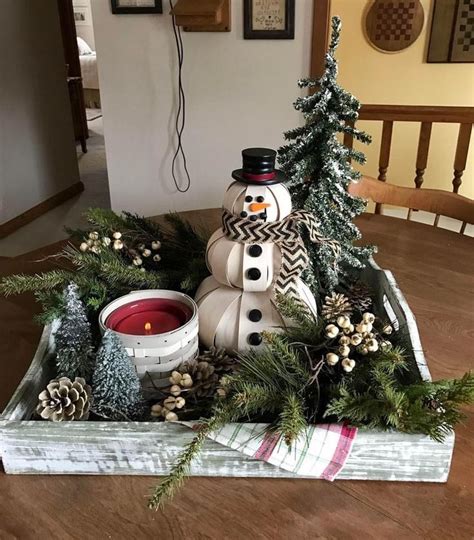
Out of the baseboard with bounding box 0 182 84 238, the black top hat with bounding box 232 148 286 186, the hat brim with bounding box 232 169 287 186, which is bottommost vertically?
the baseboard with bounding box 0 182 84 238

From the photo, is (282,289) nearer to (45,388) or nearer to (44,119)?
(45,388)

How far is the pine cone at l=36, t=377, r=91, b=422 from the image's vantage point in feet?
2.23

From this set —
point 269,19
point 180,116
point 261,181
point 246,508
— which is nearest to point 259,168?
point 261,181

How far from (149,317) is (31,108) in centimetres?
327

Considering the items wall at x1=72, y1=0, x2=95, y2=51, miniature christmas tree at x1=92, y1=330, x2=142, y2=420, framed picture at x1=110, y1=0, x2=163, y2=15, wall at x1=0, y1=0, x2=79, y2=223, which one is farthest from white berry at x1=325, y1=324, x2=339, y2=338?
wall at x1=72, y1=0, x2=95, y2=51

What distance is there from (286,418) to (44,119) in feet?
11.9

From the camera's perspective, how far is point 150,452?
0.65 metres

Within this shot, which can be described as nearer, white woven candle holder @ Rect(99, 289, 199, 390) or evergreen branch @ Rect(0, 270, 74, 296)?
white woven candle holder @ Rect(99, 289, 199, 390)

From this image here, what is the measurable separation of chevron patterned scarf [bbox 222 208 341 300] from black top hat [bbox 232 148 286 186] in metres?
0.06

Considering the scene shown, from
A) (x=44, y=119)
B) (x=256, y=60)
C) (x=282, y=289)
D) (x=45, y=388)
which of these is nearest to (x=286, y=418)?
(x=282, y=289)

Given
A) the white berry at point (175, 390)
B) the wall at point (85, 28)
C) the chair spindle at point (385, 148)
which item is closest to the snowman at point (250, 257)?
the white berry at point (175, 390)

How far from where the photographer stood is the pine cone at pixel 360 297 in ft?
2.91

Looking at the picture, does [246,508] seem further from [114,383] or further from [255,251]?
[255,251]

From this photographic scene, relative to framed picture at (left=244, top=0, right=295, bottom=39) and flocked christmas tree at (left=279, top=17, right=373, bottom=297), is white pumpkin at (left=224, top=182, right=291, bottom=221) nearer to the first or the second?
flocked christmas tree at (left=279, top=17, right=373, bottom=297)
